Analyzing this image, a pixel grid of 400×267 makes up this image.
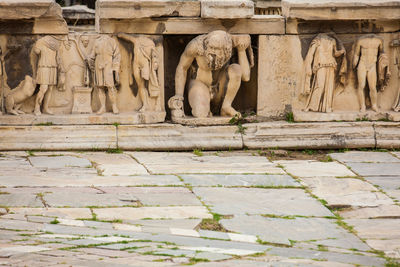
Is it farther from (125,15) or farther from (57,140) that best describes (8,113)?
(125,15)

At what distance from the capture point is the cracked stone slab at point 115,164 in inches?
337

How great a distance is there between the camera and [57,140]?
9.59m

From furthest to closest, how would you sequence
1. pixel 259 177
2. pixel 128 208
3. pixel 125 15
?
pixel 125 15 < pixel 259 177 < pixel 128 208

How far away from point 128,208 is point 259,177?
1.73 m

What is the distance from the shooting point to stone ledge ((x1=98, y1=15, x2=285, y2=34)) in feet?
32.4

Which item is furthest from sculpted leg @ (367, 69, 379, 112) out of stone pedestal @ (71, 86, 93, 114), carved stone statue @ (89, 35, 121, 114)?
stone pedestal @ (71, 86, 93, 114)

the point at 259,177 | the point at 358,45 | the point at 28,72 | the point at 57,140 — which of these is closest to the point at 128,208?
the point at 259,177

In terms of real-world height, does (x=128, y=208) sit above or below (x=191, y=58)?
below

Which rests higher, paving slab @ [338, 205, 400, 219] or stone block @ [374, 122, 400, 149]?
stone block @ [374, 122, 400, 149]

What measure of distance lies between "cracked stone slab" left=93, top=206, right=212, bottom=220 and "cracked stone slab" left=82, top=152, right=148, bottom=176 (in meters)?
1.38

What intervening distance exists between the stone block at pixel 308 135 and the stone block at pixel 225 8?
4.28ft

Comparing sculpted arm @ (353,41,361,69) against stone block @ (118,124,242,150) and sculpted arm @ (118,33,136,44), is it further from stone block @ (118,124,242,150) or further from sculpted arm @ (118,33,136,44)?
sculpted arm @ (118,33,136,44)

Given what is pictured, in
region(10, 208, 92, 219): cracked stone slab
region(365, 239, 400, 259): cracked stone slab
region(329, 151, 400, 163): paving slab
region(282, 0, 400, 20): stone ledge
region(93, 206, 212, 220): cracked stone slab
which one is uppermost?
region(282, 0, 400, 20): stone ledge

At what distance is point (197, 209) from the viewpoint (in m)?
7.20
